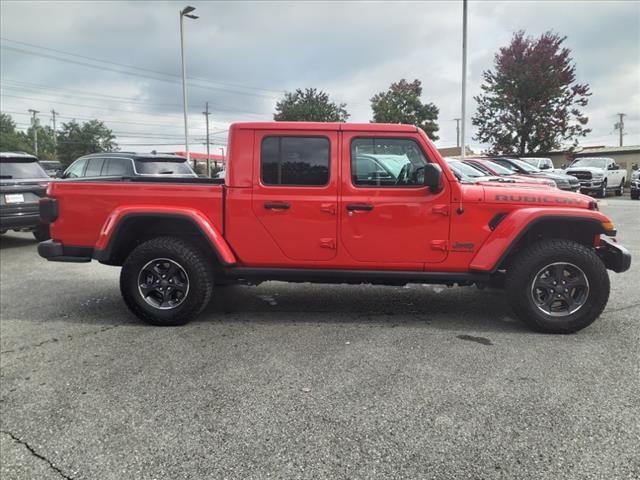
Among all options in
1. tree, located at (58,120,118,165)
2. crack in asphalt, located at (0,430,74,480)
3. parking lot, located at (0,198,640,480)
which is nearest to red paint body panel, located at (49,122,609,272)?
parking lot, located at (0,198,640,480)

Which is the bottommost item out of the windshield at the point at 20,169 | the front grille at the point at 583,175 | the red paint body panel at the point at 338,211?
the red paint body panel at the point at 338,211

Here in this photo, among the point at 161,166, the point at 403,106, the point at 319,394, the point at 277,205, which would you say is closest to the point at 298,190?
the point at 277,205

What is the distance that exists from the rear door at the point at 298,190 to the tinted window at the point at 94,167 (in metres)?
7.55

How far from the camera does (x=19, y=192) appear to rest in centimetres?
841

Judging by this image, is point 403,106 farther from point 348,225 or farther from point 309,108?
point 348,225

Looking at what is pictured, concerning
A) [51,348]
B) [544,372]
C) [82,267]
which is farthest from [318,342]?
[82,267]

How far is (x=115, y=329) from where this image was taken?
4367 millimetres

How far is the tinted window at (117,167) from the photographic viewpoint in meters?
9.93

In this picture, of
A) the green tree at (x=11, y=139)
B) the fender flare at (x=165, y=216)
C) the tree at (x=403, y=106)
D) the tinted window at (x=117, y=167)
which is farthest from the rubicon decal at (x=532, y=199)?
the green tree at (x=11, y=139)

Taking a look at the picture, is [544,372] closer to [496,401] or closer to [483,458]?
[496,401]

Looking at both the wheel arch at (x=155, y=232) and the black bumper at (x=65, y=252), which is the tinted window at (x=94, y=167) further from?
the wheel arch at (x=155, y=232)

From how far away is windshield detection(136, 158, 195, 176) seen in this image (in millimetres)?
10023

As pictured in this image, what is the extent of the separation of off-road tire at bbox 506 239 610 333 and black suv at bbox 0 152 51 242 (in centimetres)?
806

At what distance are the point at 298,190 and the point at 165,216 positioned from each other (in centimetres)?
122
